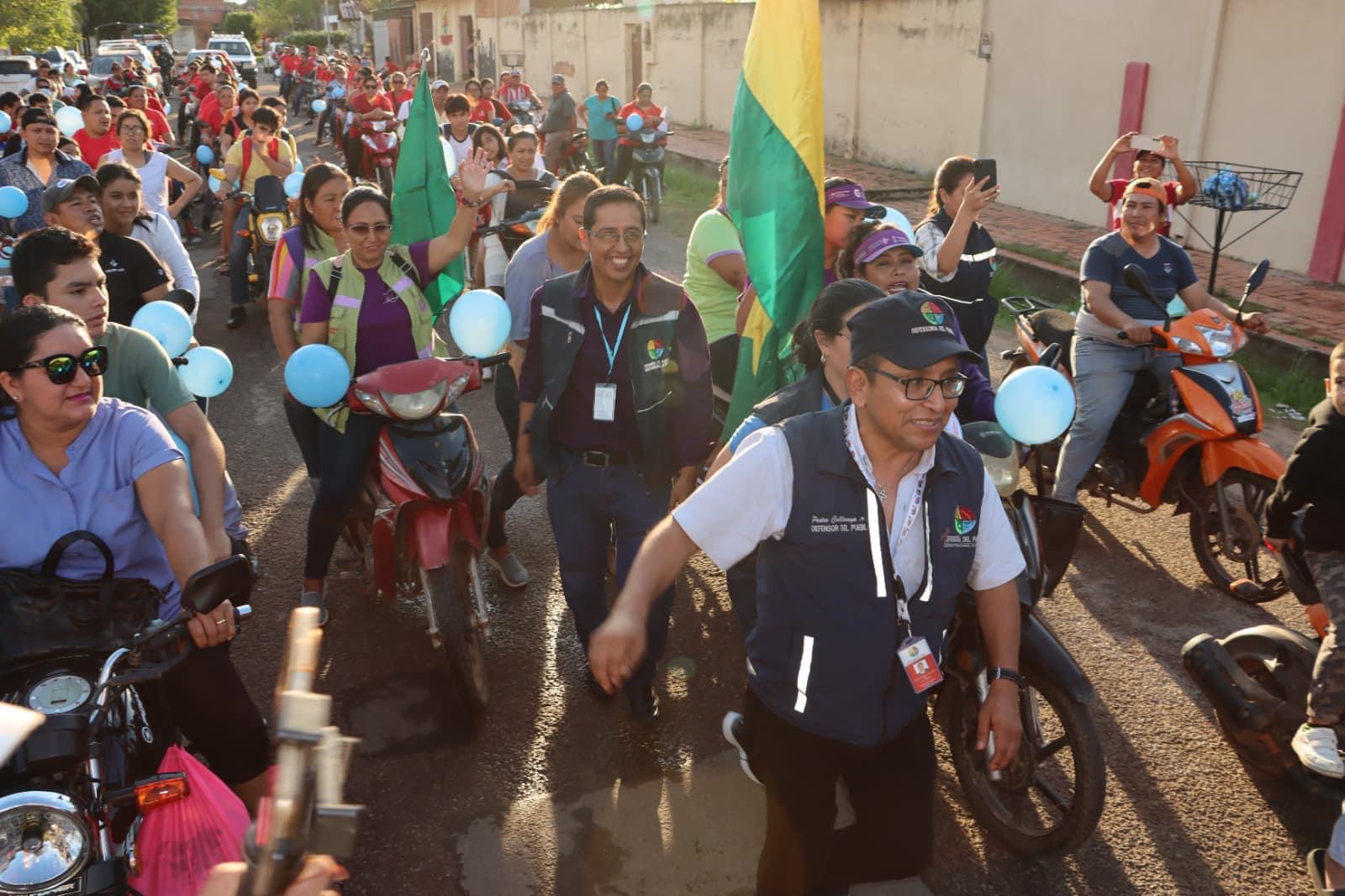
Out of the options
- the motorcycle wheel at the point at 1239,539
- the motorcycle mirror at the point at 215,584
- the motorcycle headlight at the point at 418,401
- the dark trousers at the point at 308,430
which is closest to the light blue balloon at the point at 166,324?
the dark trousers at the point at 308,430

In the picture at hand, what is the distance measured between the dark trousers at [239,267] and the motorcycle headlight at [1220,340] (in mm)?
8328

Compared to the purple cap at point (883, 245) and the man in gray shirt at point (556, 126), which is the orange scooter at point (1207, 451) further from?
the man in gray shirt at point (556, 126)

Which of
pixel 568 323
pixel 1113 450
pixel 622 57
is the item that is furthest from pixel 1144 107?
pixel 622 57

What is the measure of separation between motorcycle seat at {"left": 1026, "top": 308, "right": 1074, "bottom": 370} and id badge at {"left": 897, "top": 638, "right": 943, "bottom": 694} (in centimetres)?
375

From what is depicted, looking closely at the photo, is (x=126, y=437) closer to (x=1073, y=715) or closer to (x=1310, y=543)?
(x=1073, y=715)

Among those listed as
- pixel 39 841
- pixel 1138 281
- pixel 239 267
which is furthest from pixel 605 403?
pixel 239 267

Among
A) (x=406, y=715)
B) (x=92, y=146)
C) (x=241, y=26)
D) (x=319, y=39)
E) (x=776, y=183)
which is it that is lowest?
(x=406, y=715)

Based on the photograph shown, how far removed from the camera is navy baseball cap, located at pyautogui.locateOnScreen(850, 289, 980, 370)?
2.46 m

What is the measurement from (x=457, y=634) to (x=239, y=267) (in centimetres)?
748

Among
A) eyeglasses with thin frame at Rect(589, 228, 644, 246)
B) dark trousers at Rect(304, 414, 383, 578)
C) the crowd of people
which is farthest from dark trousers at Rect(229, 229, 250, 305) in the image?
eyeglasses with thin frame at Rect(589, 228, 644, 246)

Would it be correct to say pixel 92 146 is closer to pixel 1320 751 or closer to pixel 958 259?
pixel 958 259

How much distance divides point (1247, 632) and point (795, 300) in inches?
82.7

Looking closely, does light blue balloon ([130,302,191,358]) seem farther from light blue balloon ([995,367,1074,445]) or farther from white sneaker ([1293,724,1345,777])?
white sneaker ([1293,724,1345,777])

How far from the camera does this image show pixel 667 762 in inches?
158
